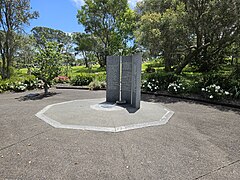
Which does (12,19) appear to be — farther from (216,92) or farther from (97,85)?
(216,92)

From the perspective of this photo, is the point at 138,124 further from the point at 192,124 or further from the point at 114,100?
the point at 114,100

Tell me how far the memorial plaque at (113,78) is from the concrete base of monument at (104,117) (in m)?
1.02

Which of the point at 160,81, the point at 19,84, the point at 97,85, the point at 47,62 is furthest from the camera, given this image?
the point at 97,85

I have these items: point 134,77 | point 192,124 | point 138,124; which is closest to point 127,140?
point 138,124

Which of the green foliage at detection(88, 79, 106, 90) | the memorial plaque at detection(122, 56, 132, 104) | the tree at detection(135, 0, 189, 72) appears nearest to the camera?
the memorial plaque at detection(122, 56, 132, 104)

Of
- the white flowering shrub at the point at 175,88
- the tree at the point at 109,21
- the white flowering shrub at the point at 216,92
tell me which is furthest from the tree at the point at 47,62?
the tree at the point at 109,21

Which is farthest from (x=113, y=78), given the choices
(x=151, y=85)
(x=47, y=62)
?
(x=47, y=62)

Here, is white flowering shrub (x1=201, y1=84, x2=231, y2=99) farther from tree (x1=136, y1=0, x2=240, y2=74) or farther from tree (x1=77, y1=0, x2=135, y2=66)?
tree (x1=77, y1=0, x2=135, y2=66)

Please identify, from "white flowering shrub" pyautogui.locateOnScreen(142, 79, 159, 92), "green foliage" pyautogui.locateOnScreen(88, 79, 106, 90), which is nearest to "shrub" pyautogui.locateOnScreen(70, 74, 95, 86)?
"green foliage" pyautogui.locateOnScreen(88, 79, 106, 90)

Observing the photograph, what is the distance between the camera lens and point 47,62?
8484 millimetres

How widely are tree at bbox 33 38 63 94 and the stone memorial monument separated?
11.5ft

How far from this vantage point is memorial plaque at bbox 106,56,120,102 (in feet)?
21.6

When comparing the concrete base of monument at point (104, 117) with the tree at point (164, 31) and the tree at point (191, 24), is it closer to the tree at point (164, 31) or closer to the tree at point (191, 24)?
the tree at point (164, 31)

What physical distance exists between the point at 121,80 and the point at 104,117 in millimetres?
2276
